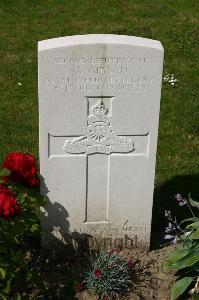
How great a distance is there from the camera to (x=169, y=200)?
643 centimetres

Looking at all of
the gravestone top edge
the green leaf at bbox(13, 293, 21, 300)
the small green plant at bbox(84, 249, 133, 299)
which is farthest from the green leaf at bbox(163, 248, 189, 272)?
the gravestone top edge

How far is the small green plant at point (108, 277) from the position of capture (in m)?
4.95

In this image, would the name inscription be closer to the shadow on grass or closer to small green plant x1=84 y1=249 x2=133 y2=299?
small green plant x1=84 y1=249 x2=133 y2=299

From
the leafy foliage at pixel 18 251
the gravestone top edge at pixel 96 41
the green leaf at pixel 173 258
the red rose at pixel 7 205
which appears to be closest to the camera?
the red rose at pixel 7 205

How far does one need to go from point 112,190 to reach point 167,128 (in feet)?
9.33

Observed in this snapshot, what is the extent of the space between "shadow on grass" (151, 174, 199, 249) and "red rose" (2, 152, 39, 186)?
1.49 m

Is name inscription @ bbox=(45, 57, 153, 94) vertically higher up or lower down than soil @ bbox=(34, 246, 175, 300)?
higher up

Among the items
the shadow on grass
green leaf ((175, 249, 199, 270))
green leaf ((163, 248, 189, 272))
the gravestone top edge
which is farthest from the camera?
the shadow on grass

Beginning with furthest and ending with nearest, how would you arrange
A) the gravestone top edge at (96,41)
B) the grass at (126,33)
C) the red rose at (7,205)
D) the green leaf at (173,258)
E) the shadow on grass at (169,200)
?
the grass at (126,33)
the shadow on grass at (169,200)
the green leaf at (173,258)
the gravestone top edge at (96,41)
the red rose at (7,205)

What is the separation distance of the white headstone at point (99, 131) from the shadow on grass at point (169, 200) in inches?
16.2

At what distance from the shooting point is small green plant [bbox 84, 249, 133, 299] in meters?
4.95

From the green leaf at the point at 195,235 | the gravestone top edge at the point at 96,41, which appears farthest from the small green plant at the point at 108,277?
the gravestone top edge at the point at 96,41

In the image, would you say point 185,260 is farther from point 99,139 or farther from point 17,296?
point 17,296

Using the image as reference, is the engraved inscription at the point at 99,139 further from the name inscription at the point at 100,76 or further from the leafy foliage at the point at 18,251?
the leafy foliage at the point at 18,251
